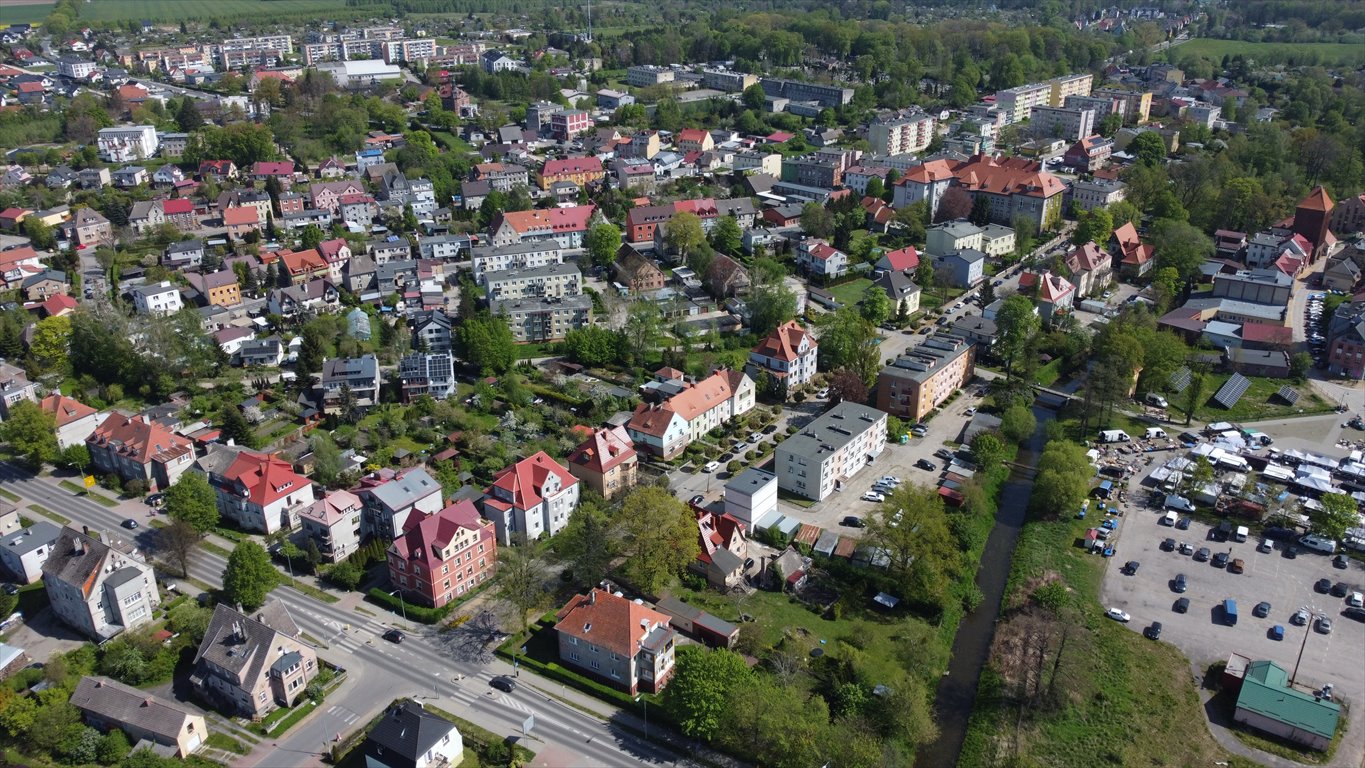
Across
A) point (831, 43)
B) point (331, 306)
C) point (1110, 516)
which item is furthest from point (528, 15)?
point (1110, 516)

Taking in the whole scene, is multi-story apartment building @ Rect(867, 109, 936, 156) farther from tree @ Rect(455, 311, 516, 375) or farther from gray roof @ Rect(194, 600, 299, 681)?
gray roof @ Rect(194, 600, 299, 681)

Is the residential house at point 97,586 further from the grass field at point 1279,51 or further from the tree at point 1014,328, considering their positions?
the grass field at point 1279,51

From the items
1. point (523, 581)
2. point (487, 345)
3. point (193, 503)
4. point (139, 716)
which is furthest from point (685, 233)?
point (139, 716)

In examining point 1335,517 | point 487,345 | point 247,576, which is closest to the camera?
point 247,576

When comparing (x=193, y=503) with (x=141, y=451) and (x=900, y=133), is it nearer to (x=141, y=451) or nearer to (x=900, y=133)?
(x=141, y=451)

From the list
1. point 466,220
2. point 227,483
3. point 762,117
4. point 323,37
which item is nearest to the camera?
point 227,483

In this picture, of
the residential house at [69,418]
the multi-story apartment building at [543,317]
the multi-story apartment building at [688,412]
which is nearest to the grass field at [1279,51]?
the multi-story apartment building at [543,317]

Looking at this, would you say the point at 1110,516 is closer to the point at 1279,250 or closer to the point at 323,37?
the point at 1279,250
